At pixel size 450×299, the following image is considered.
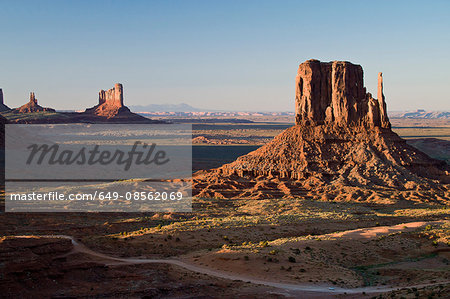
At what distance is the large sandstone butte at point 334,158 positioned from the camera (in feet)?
199

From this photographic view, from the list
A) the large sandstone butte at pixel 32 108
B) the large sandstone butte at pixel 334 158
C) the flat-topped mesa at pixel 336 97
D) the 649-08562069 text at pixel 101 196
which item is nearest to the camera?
the 649-08562069 text at pixel 101 196

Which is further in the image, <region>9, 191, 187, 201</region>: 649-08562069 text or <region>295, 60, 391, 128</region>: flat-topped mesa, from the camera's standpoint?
<region>295, 60, 391, 128</region>: flat-topped mesa

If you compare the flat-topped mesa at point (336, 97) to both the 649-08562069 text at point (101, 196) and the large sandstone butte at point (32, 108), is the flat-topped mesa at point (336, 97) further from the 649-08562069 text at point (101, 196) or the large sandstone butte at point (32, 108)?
the large sandstone butte at point (32, 108)

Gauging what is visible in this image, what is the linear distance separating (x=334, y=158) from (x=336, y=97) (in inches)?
316

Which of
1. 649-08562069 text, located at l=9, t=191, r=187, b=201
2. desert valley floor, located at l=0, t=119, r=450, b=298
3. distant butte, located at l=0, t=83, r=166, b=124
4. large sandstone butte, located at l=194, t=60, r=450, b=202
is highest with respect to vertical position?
distant butte, located at l=0, t=83, r=166, b=124

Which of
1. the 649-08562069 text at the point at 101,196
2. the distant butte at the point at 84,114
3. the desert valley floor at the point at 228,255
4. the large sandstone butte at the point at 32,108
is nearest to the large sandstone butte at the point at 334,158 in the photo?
the 649-08562069 text at the point at 101,196

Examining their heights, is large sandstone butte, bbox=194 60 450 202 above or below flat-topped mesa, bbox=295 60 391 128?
below

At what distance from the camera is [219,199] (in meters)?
59.9

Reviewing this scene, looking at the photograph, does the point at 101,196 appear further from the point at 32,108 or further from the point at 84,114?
the point at 84,114

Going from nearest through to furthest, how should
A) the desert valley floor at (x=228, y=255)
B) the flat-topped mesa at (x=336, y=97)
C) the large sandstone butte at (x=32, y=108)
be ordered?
the desert valley floor at (x=228, y=255), the flat-topped mesa at (x=336, y=97), the large sandstone butte at (x=32, y=108)

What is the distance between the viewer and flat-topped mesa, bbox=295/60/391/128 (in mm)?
66500

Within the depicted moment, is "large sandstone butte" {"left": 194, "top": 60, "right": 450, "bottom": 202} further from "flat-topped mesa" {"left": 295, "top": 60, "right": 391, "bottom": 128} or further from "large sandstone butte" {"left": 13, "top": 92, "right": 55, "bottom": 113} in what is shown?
"large sandstone butte" {"left": 13, "top": 92, "right": 55, "bottom": 113}

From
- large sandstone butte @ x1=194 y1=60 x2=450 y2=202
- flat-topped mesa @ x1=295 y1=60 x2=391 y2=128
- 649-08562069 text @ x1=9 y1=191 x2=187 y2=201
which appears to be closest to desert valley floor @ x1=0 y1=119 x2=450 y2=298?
large sandstone butte @ x1=194 y1=60 x2=450 y2=202

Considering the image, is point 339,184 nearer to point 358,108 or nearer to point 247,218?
point 358,108
